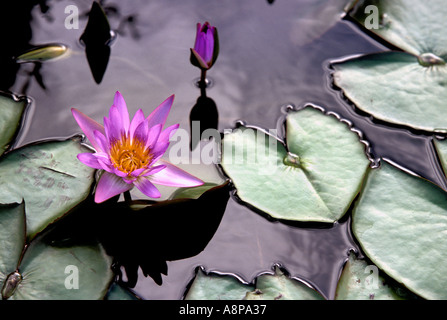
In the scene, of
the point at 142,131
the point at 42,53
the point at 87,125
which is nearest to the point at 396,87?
the point at 142,131

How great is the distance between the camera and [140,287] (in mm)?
1813

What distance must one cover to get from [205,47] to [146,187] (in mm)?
899

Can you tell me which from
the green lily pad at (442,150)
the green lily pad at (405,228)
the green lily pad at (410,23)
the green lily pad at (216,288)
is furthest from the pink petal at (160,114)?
the green lily pad at (410,23)

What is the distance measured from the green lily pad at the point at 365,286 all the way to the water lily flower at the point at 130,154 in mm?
757

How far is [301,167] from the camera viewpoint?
2125 mm

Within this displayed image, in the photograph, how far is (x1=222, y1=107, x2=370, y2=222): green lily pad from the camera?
197cm

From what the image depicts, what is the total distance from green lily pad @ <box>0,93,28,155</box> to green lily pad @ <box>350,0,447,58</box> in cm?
215

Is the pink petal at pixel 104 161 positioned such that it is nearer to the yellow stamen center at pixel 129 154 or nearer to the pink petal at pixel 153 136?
the yellow stamen center at pixel 129 154

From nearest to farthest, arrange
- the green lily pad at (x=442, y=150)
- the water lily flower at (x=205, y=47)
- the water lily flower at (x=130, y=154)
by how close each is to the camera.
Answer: the water lily flower at (x=130, y=154), the green lily pad at (x=442, y=150), the water lily flower at (x=205, y=47)

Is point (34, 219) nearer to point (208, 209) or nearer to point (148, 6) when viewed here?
point (208, 209)

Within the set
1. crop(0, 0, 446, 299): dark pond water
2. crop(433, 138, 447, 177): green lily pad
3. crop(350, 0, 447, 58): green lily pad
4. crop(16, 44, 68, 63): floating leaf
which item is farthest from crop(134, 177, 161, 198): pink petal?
A: crop(350, 0, 447, 58): green lily pad

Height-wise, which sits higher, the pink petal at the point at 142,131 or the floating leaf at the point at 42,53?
the floating leaf at the point at 42,53

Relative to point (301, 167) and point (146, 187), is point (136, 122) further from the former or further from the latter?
point (301, 167)

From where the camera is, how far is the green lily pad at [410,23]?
257cm
